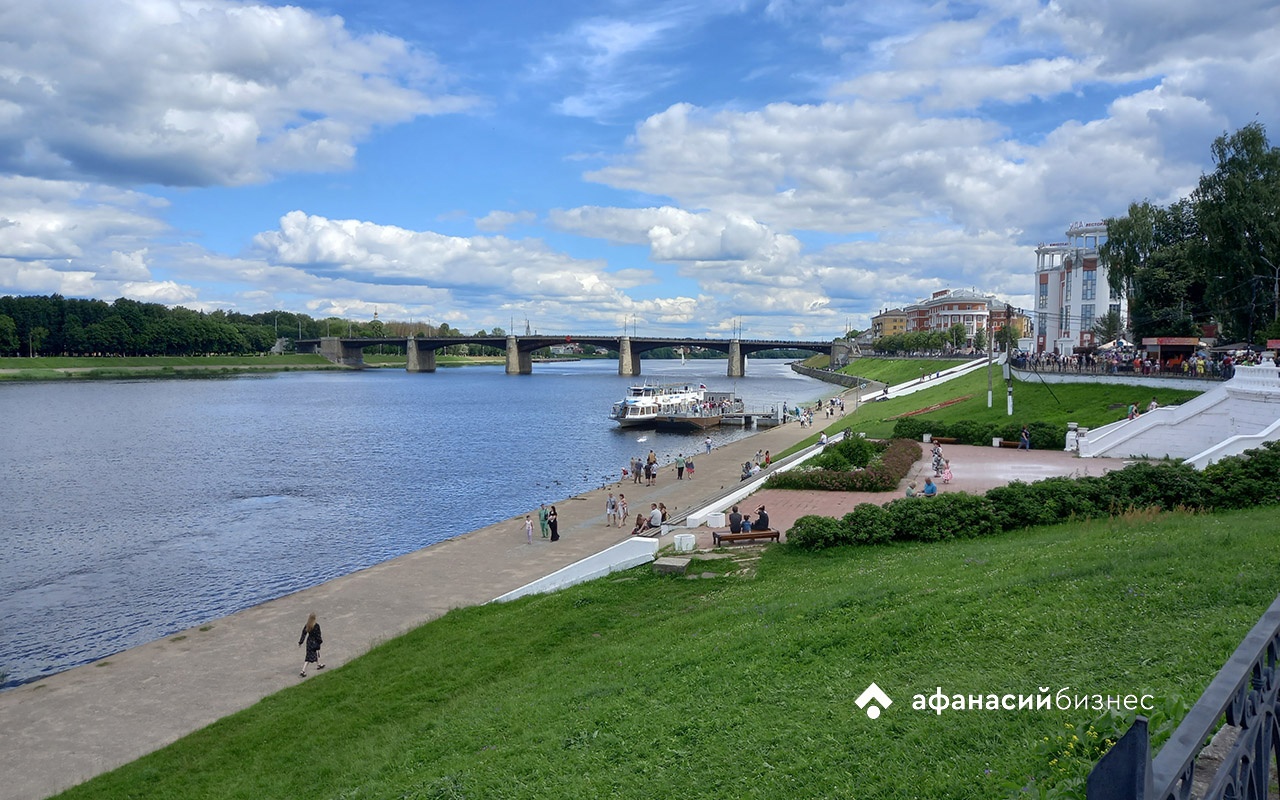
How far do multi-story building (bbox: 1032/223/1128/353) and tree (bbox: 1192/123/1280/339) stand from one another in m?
35.5

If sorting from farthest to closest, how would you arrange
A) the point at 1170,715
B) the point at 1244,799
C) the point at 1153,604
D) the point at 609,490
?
the point at 609,490 < the point at 1153,604 < the point at 1170,715 < the point at 1244,799

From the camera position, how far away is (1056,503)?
1917 cm

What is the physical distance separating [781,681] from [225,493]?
139 ft

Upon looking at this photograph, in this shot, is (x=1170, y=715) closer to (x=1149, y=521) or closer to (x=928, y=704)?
(x=928, y=704)

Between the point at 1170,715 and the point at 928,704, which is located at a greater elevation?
the point at 1170,715

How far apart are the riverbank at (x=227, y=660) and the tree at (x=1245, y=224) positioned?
37656mm

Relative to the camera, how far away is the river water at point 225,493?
2586 cm

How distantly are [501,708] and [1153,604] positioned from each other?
9.00 meters

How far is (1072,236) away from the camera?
323 ft

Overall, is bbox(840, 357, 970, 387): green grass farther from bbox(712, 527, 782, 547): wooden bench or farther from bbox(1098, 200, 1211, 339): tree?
bbox(712, 527, 782, 547): wooden bench

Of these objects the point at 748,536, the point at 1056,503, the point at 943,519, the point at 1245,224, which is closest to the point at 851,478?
the point at 748,536

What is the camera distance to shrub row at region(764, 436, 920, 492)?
28656 millimetres

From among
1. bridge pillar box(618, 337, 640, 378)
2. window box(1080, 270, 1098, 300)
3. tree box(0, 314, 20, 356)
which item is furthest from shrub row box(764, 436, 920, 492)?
tree box(0, 314, 20, 356)

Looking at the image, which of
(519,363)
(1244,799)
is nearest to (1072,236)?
(1244,799)
